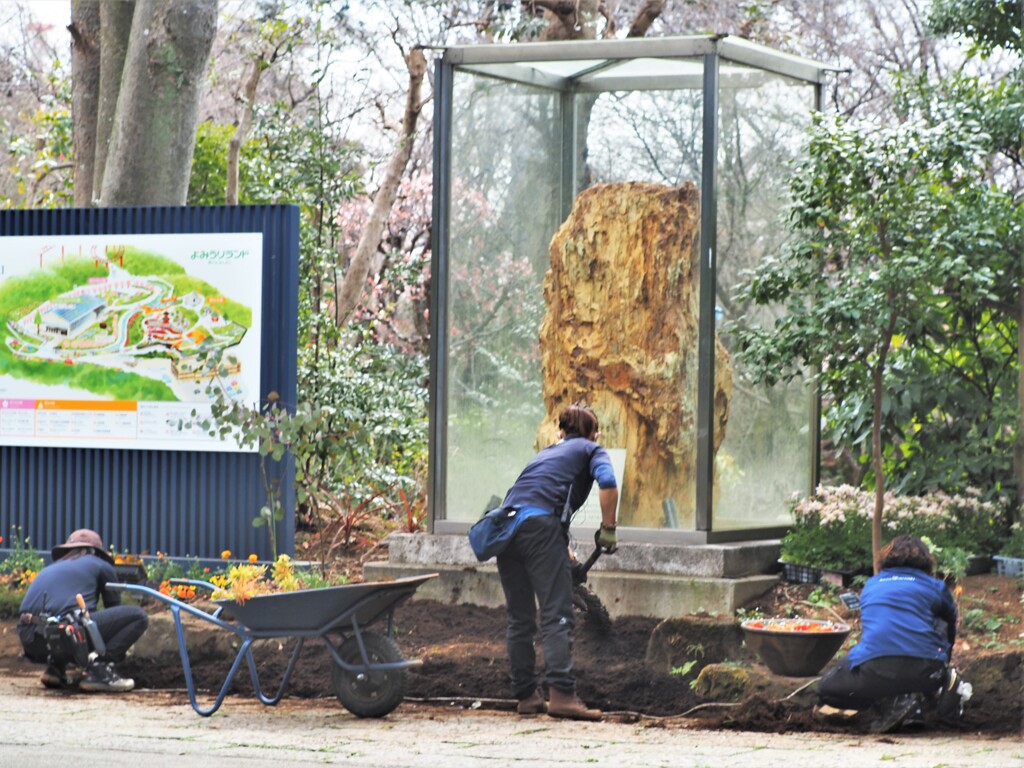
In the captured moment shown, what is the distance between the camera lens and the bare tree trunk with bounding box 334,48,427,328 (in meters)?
15.0

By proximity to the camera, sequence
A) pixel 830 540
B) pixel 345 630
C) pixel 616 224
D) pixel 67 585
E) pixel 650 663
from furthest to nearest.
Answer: pixel 616 224 → pixel 830 540 → pixel 650 663 → pixel 67 585 → pixel 345 630

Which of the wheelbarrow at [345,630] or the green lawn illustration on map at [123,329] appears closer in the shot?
the wheelbarrow at [345,630]

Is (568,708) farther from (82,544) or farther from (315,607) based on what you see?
(82,544)

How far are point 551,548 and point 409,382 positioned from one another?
262 inches

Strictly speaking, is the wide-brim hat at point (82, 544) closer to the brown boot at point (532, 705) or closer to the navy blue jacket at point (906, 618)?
the brown boot at point (532, 705)

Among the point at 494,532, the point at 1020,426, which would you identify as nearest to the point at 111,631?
the point at 494,532

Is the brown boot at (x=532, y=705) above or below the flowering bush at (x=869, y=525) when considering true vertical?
below

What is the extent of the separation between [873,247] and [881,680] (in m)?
3.38

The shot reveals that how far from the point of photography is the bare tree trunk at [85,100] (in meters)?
14.3

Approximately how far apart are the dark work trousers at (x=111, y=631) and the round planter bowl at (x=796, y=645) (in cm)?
330

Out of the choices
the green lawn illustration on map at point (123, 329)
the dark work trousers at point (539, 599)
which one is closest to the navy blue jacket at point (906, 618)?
the dark work trousers at point (539, 599)

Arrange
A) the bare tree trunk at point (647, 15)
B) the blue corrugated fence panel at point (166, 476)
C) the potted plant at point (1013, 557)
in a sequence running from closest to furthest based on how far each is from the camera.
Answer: the potted plant at point (1013, 557) < the blue corrugated fence panel at point (166, 476) < the bare tree trunk at point (647, 15)

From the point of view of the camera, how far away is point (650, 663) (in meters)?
8.34

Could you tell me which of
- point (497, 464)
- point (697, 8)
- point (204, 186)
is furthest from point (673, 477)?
point (697, 8)
